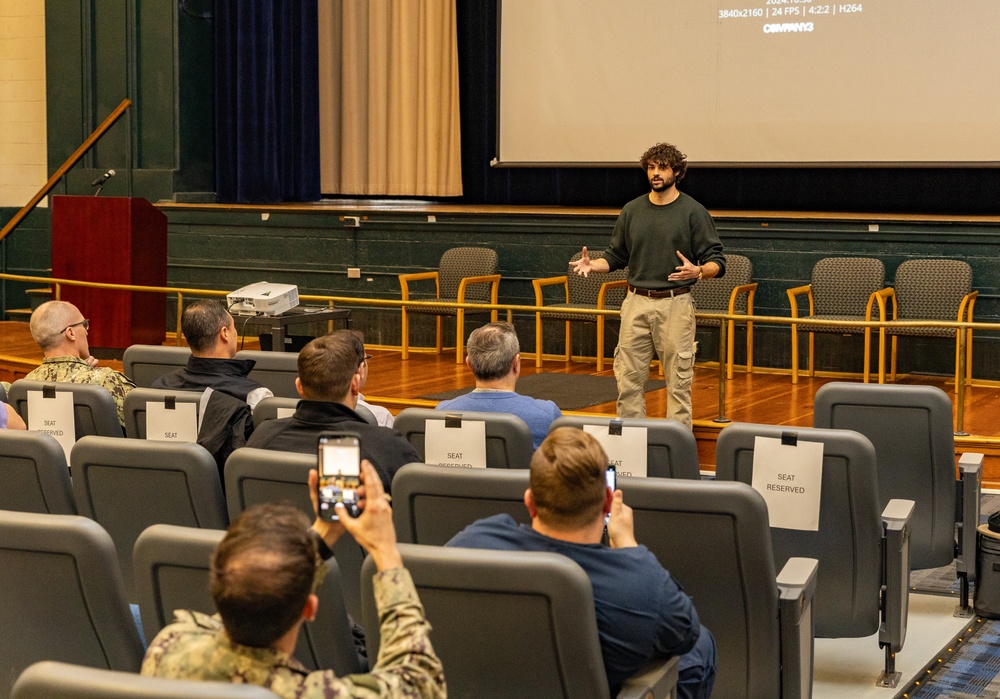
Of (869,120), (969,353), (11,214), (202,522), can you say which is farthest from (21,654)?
(11,214)

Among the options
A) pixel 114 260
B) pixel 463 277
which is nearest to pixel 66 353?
pixel 114 260

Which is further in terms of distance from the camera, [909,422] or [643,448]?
[909,422]

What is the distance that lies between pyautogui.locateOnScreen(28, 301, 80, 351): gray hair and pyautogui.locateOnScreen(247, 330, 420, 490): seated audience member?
176 centimetres

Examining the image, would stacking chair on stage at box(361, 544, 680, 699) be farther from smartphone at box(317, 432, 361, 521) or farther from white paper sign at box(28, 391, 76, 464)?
white paper sign at box(28, 391, 76, 464)

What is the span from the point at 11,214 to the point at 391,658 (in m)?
10.6

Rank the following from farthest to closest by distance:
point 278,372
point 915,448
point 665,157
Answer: point 665,157 < point 278,372 < point 915,448

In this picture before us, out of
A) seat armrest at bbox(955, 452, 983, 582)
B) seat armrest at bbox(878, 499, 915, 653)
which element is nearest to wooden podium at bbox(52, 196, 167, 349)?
seat armrest at bbox(955, 452, 983, 582)

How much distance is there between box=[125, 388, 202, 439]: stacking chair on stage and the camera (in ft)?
13.0

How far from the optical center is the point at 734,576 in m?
2.61

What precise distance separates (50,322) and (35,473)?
157 cm

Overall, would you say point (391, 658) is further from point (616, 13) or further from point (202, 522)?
Result: point (616, 13)

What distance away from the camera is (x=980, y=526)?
3934 millimetres

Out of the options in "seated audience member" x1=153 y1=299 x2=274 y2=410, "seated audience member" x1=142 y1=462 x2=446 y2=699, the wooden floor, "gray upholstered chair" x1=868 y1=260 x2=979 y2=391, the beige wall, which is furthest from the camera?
the beige wall

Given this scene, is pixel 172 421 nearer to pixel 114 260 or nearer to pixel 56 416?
→ pixel 56 416
